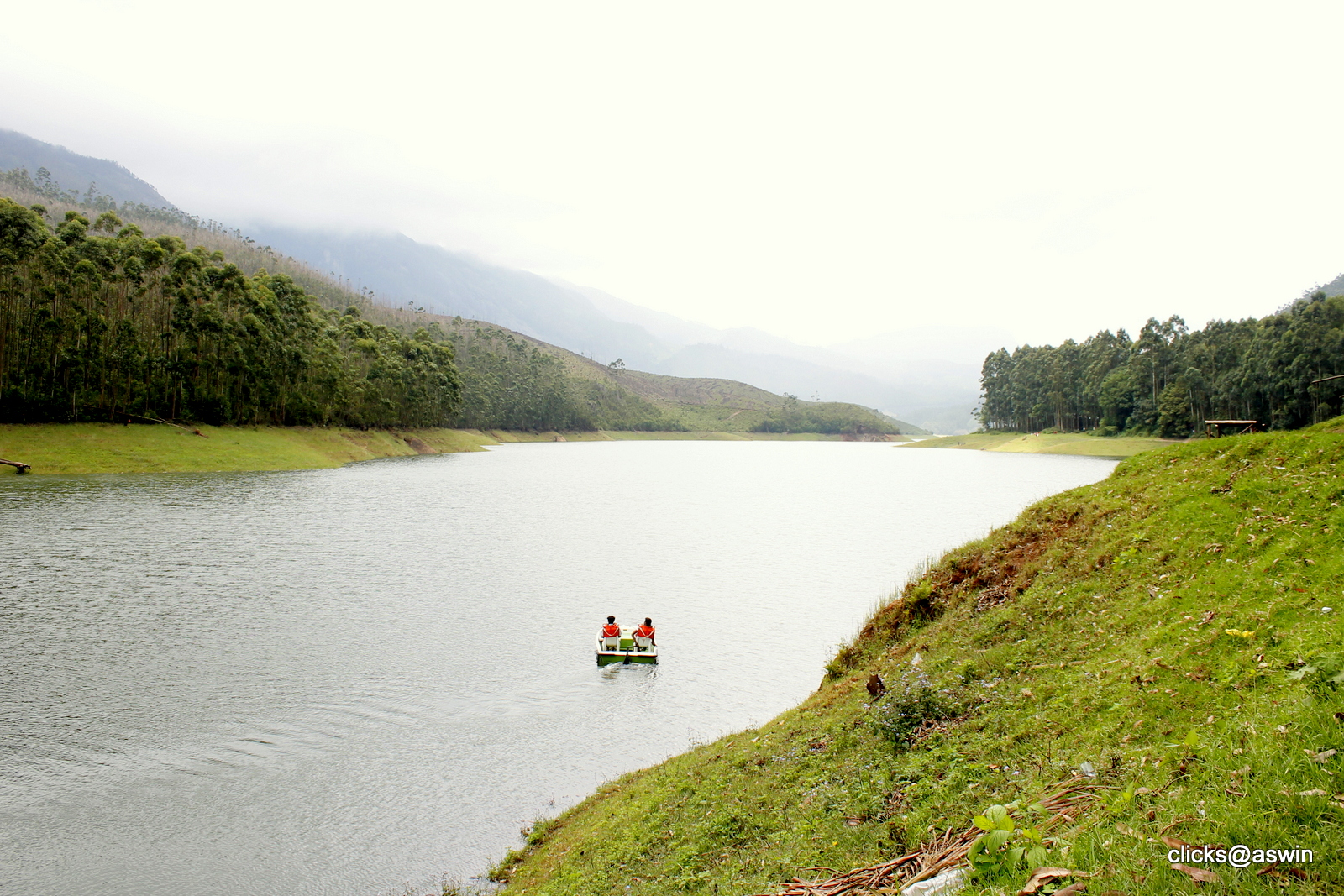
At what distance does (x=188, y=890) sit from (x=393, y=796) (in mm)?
2965

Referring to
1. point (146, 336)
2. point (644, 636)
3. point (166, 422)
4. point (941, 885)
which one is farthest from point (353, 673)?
point (146, 336)

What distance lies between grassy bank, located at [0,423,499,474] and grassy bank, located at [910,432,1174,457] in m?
99.2

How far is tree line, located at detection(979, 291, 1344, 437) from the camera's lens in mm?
76500

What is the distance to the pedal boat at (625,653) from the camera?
59.4ft

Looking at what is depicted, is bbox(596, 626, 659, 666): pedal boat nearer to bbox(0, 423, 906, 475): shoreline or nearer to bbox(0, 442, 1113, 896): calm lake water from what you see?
bbox(0, 442, 1113, 896): calm lake water

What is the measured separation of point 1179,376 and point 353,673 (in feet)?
386

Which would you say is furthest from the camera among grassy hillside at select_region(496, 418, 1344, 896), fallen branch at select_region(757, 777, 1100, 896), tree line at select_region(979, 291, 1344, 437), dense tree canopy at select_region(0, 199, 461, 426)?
tree line at select_region(979, 291, 1344, 437)

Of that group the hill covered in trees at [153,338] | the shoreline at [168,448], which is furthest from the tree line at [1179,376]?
the hill covered in trees at [153,338]

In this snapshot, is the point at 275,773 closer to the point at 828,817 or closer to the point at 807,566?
the point at 828,817

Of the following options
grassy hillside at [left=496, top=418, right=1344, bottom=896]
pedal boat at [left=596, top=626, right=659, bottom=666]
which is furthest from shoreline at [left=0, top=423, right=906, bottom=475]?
grassy hillside at [left=496, top=418, right=1344, bottom=896]

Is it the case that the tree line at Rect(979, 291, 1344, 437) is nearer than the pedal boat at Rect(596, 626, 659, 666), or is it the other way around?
the pedal boat at Rect(596, 626, 659, 666)

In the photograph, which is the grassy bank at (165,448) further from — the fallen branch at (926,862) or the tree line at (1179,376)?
the tree line at (1179,376)

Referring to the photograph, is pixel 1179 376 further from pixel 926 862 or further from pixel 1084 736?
pixel 926 862

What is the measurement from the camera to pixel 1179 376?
10038 centimetres
